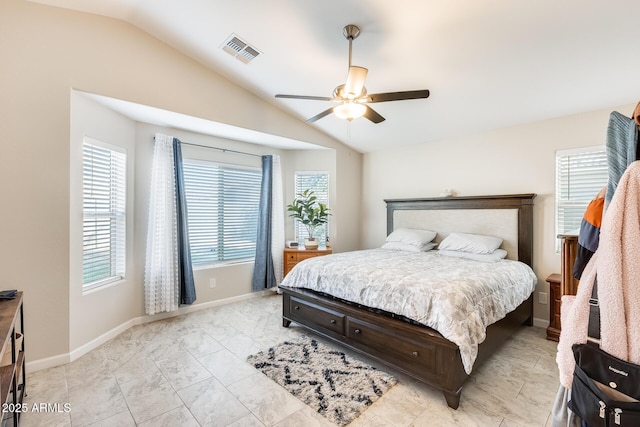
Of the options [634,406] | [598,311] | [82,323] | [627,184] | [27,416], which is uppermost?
[627,184]

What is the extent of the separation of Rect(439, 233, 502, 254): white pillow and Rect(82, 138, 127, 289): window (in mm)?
3934

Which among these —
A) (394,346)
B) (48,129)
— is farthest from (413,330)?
(48,129)

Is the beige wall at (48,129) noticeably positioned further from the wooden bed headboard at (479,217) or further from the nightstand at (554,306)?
the nightstand at (554,306)

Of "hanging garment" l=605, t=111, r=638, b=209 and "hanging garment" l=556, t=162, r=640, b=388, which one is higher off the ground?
"hanging garment" l=605, t=111, r=638, b=209

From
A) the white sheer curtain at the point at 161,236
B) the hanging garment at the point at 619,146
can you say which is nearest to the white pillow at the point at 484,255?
the hanging garment at the point at 619,146

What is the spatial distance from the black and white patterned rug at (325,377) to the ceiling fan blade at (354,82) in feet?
7.37

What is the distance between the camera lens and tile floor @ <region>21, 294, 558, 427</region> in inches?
73.3

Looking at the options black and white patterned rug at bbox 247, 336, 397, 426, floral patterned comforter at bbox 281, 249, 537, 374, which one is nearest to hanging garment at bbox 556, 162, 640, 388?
floral patterned comforter at bbox 281, 249, 537, 374

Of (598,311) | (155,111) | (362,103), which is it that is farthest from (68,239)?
(598,311)

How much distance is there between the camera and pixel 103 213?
10.0 ft

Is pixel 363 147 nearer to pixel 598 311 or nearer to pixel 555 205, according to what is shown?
pixel 555 205

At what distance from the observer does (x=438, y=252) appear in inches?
151

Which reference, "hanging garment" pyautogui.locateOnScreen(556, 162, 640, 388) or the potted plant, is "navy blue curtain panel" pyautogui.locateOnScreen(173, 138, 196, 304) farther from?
"hanging garment" pyautogui.locateOnScreen(556, 162, 640, 388)

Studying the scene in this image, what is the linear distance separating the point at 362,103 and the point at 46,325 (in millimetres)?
3280
